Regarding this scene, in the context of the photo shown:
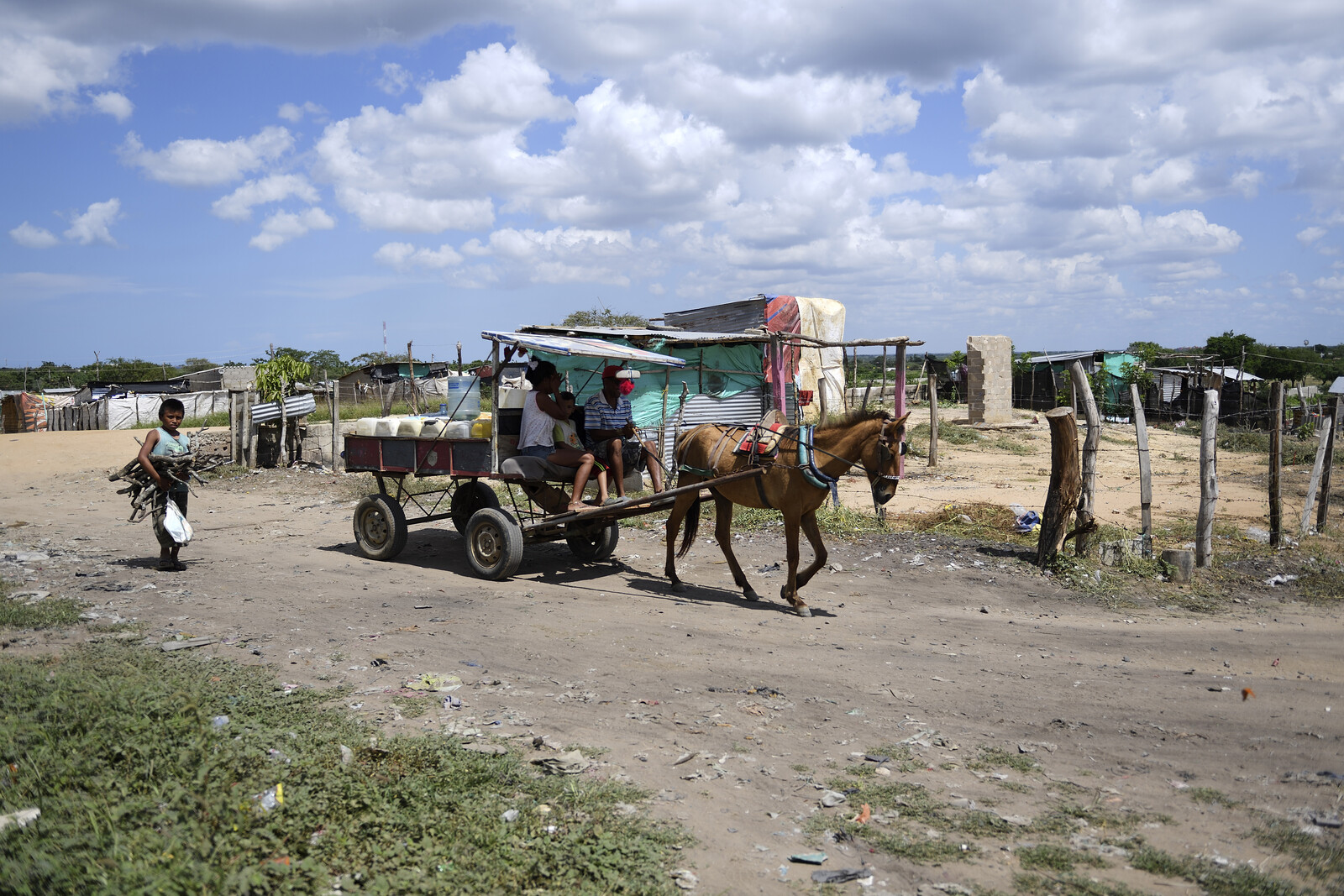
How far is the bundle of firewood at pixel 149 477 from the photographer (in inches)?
352

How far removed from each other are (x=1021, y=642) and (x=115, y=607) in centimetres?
796

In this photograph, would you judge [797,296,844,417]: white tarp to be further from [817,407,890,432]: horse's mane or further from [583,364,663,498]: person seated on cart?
[817,407,890,432]: horse's mane

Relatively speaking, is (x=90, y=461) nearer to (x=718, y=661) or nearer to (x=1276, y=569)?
(x=718, y=661)

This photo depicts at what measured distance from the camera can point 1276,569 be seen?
373 inches

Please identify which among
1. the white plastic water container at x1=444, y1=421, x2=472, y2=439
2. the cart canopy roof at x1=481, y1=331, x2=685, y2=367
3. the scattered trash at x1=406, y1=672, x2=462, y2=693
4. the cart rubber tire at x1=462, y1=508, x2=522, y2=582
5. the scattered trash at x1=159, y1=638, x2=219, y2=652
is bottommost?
the scattered trash at x1=406, y1=672, x2=462, y2=693

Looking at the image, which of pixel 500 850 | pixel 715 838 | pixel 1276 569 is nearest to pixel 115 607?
pixel 500 850

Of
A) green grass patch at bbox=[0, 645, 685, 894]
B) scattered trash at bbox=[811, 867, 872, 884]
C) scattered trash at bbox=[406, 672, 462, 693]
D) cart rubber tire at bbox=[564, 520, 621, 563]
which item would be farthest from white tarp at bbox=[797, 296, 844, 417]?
scattered trash at bbox=[811, 867, 872, 884]

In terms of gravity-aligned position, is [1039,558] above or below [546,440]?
below

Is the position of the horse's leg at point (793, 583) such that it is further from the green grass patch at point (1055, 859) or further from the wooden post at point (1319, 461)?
the wooden post at point (1319, 461)

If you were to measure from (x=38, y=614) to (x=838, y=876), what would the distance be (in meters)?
6.81

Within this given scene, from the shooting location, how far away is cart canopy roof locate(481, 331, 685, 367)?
8.39 m

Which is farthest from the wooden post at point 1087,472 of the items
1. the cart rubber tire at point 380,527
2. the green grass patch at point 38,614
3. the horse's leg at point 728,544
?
the green grass patch at point 38,614

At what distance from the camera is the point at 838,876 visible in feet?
12.0

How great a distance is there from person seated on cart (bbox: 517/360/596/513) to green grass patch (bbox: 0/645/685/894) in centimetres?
441
